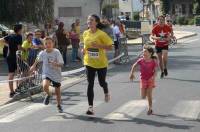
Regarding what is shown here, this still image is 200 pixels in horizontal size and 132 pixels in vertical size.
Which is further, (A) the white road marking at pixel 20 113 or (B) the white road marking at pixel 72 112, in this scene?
(A) the white road marking at pixel 20 113

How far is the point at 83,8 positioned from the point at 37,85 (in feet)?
142

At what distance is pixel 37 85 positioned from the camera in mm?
16844

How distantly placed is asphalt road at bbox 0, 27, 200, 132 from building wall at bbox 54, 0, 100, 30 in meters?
41.4

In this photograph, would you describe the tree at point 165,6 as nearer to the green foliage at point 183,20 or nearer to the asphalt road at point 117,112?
the green foliage at point 183,20

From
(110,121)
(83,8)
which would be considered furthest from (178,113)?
(83,8)

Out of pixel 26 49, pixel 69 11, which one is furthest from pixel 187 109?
pixel 69 11

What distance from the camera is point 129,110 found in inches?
511

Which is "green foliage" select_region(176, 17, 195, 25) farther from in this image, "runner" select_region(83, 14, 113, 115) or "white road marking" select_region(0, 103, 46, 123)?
"runner" select_region(83, 14, 113, 115)

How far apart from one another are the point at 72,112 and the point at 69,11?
47899 millimetres

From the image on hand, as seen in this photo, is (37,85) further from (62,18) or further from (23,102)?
(62,18)

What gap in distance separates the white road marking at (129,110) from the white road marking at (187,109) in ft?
2.34

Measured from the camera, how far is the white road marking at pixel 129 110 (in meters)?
12.1

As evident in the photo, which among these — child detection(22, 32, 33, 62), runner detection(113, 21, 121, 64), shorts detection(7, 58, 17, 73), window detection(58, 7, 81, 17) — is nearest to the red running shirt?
child detection(22, 32, 33, 62)

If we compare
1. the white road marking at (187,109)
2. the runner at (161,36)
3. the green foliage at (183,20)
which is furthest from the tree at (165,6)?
the white road marking at (187,109)
